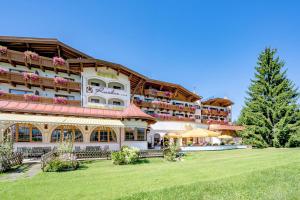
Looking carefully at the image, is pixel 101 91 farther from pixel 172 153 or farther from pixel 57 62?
pixel 172 153

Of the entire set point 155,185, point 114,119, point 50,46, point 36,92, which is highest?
point 50,46

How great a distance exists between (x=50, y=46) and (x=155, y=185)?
25.1 metres

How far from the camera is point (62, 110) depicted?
2188 cm

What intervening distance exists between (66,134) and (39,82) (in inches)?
304

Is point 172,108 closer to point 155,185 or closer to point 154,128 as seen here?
point 154,128

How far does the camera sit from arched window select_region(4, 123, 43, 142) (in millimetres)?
19750

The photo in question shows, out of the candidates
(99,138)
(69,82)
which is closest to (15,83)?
(69,82)

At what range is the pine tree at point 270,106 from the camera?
30391 mm

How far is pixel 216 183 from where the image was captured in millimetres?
9312

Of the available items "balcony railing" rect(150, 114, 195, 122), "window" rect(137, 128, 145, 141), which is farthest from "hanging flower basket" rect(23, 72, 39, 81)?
"balcony railing" rect(150, 114, 195, 122)

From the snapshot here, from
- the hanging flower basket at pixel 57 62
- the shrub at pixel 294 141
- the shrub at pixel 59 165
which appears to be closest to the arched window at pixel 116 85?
the hanging flower basket at pixel 57 62

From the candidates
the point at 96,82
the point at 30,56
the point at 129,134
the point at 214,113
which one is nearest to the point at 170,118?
the point at 129,134

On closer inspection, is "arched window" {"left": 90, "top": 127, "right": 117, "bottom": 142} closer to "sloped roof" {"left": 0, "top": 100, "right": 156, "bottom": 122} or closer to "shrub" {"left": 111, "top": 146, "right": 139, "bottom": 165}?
"sloped roof" {"left": 0, "top": 100, "right": 156, "bottom": 122}

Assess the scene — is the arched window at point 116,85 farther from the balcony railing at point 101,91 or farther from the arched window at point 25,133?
the arched window at point 25,133
